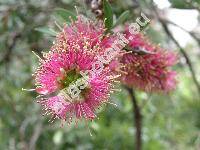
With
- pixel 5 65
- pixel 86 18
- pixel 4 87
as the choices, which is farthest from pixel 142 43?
pixel 4 87

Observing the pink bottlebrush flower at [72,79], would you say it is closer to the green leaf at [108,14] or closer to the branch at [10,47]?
the green leaf at [108,14]

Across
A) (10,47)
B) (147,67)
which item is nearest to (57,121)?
(10,47)

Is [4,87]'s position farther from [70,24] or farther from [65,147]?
[70,24]

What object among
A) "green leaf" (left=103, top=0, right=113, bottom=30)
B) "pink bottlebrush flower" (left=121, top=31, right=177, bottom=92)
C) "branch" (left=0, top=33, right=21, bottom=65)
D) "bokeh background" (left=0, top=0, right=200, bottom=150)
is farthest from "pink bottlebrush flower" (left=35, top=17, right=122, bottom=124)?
"branch" (left=0, top=33, right=21, bottom=65)

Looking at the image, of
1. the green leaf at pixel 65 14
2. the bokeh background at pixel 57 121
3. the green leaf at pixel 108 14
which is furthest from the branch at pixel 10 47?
the green leaf at pixel 108 14

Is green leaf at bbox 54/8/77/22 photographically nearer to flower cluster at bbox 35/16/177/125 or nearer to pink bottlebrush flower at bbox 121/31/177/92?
flower cluster at bbox 35/16/177/125
